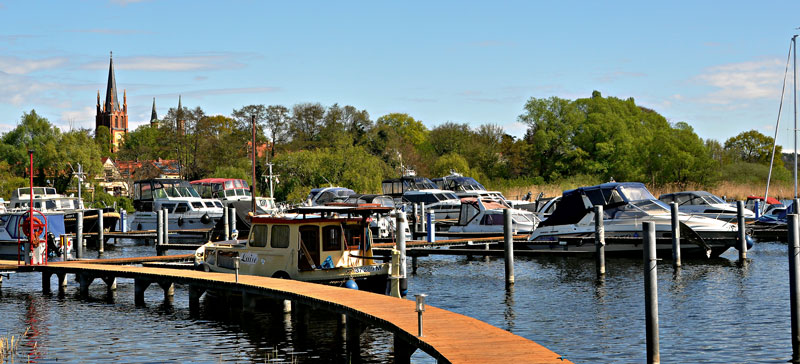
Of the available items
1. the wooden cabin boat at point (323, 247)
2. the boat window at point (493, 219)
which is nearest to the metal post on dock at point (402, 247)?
the wooden cabin boat at point (323, 247)

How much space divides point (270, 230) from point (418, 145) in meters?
118

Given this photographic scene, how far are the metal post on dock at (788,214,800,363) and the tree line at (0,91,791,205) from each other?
7437 centimetres

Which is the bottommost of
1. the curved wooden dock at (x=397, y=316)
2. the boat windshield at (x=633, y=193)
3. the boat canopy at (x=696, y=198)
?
the curved wooden dock at (x=397, y=316)

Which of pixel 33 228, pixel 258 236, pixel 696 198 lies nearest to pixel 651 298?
pixel 258 236

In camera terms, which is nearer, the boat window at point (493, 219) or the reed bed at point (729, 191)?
the boat window at point (493, 219)

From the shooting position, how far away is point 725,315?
74.7ft

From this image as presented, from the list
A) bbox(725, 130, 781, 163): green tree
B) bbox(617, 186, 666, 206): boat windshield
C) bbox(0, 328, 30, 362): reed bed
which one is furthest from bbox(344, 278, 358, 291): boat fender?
bbox(725, 130, 781, 163): green tree

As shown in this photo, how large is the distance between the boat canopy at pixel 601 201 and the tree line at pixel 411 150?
53.3 metres

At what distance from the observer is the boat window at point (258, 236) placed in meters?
24.5

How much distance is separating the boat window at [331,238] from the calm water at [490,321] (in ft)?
5.78

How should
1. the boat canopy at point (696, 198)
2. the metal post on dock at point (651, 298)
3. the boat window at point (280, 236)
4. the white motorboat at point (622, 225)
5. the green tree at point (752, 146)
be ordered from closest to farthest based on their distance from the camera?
the metal post on dock at point (651, 298) → the boat window at point (280, 236) → the white motorboat at point (622, 225) → the boat canopy at point (696, 198) → the green tree at point (752, 146)

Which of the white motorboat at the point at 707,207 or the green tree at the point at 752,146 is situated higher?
the green tree at the point at 752,146

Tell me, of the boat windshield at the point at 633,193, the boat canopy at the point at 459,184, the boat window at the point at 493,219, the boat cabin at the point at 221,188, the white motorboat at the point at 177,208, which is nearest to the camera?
the boat windshield at the point at 633,193

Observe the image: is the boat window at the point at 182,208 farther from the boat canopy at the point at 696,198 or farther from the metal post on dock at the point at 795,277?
the metal post on dock at the point at 795,277
